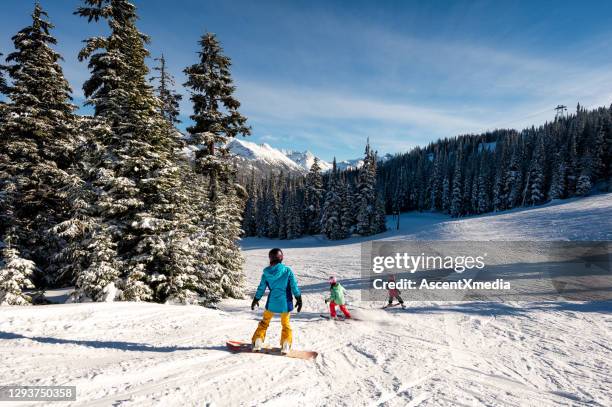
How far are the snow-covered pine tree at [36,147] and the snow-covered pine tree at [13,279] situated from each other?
1560 millimetres

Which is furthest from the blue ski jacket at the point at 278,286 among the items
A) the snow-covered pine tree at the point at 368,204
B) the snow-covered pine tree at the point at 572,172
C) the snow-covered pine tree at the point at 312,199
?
the snow-covered pine tree at the point at 572,172

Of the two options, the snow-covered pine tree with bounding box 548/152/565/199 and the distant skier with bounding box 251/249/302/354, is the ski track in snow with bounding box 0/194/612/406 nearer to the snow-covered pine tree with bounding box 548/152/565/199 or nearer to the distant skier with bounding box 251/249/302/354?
the distant skier with bounding box 251/249/302/354

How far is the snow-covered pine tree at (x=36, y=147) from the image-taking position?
486 inches

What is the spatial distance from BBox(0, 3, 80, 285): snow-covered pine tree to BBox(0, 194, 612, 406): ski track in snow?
6.88 m

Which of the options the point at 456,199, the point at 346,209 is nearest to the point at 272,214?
the point at 346,209

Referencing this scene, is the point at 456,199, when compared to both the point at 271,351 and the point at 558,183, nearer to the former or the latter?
the point at 558,183

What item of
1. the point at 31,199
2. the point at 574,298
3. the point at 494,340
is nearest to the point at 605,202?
the point at 574,298

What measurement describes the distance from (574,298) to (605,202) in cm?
3648

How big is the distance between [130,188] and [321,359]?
9.53m

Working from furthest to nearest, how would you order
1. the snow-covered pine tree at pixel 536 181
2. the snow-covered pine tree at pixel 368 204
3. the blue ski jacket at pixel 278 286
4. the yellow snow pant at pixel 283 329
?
the snow-covered pine tree at pixel 536 181, the snow-covered pine tree at pixel 368 204, the blue ski jacket at pixel 278 286, the yellow snow pant at pixel 283 329

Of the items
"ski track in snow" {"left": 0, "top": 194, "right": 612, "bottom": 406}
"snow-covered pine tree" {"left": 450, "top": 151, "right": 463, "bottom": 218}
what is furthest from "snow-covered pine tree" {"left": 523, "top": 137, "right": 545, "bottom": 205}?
"ski track in snow" {"left": 0, "top": 194, "right": 612, "bottom": 406}

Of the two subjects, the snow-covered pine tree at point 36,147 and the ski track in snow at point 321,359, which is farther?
the snow-covered pine tree at point 36,147

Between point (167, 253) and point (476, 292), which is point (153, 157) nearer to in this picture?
point (167, 253)

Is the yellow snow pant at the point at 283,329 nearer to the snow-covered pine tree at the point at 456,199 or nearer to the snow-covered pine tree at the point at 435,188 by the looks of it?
the snow-covered pine tree at the point at 456,199
